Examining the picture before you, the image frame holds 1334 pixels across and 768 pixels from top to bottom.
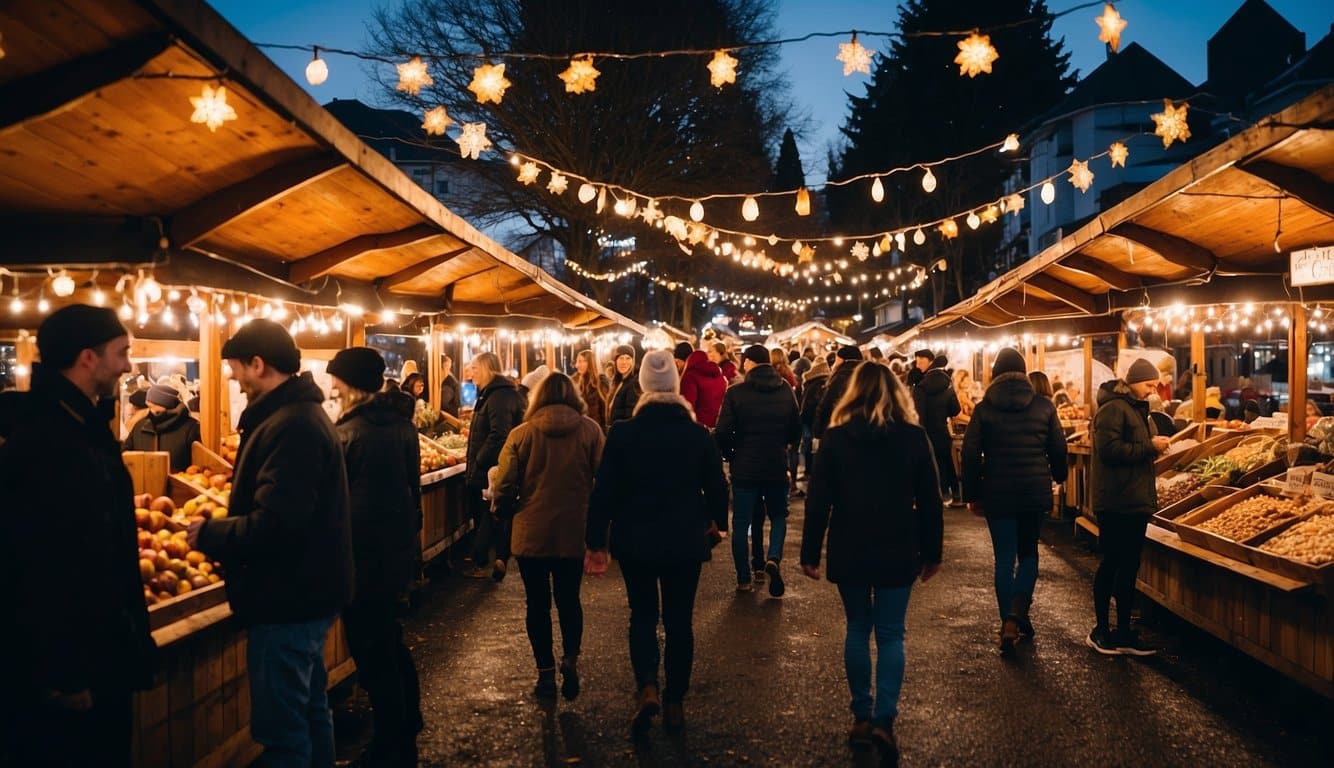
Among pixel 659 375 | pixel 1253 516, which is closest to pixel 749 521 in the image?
pixel 659 375

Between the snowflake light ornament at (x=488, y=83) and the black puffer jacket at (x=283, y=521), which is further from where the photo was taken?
the snowflake light ornament at (x=488, y=83)

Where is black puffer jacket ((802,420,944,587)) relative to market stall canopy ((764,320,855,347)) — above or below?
below

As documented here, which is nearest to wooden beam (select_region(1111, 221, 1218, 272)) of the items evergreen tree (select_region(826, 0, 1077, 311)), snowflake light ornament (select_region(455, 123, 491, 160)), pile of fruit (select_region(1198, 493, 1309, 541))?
pile of fruit (select_region(1198, 493, 1309, 541))

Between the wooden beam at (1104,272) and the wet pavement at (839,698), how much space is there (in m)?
5.05

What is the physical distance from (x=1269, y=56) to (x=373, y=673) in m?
50.1

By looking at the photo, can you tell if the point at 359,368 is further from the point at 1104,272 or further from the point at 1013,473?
the point at 1104,272

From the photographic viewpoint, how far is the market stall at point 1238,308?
5.47 m

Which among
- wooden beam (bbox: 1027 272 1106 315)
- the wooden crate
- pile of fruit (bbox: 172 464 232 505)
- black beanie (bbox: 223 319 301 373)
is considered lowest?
pile of fruit (bbox: 172 464 232 505)

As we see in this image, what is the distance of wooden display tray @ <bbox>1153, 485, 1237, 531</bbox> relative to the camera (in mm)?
7531

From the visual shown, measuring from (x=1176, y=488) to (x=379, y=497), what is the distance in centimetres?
777

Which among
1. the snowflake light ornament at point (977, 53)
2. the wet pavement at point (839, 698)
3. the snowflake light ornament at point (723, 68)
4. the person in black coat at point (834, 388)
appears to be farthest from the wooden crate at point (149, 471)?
the snowflake light ornament at point (977, 53)

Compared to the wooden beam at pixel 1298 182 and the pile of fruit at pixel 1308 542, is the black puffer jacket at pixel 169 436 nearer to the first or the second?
the pile of fruit at pixel 1308 542

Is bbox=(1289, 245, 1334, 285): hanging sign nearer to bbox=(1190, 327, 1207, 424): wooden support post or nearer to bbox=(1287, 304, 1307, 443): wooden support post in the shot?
bbox=(1287, 304, 1307, 443): wooden support post

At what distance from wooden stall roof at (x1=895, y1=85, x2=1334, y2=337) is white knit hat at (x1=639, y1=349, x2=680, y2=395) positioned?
3.83 meters
